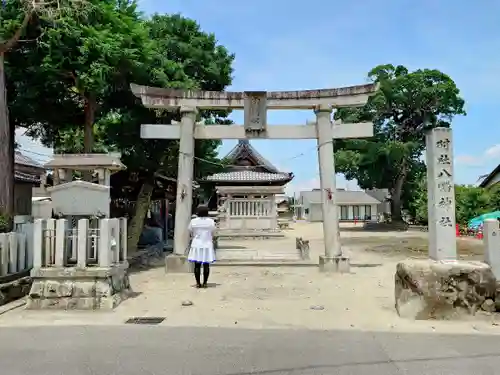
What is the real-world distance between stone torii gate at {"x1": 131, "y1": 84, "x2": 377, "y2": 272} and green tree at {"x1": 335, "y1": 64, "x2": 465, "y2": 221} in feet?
85.9

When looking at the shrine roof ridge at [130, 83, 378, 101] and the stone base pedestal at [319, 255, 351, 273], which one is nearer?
the stone base pedestal at [319, 255, 351, 273]

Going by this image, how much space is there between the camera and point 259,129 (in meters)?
14.3

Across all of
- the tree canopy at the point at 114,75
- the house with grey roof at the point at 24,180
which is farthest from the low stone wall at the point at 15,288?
the house with grey roof at the point at 24,180

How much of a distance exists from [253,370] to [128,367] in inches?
55.2

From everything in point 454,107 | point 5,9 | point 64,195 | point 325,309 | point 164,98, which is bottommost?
point 325,309

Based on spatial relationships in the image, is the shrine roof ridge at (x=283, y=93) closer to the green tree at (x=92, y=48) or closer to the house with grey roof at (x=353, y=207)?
the green tree at (x=92, y=48)

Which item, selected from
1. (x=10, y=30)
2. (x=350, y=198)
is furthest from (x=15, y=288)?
(x=350, y=198)

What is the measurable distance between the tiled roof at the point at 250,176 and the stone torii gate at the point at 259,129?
62.2 ft

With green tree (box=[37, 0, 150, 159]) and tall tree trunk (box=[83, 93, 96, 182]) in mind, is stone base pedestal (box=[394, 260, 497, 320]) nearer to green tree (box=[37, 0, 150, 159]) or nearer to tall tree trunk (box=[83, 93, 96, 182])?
green tree (box=[37, 0, 150, 159])

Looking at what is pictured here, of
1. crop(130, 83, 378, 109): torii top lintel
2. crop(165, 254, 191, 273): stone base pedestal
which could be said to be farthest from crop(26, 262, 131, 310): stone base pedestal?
crop(130, 83, 378, 109): torii top lintel

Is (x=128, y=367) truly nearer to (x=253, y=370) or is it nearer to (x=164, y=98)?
(x=253, y=370)

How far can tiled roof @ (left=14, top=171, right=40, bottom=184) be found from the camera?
833 inches

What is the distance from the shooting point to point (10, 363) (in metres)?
5.44

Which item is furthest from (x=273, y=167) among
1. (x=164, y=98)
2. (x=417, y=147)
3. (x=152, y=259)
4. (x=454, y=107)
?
(x=164, y=98)
